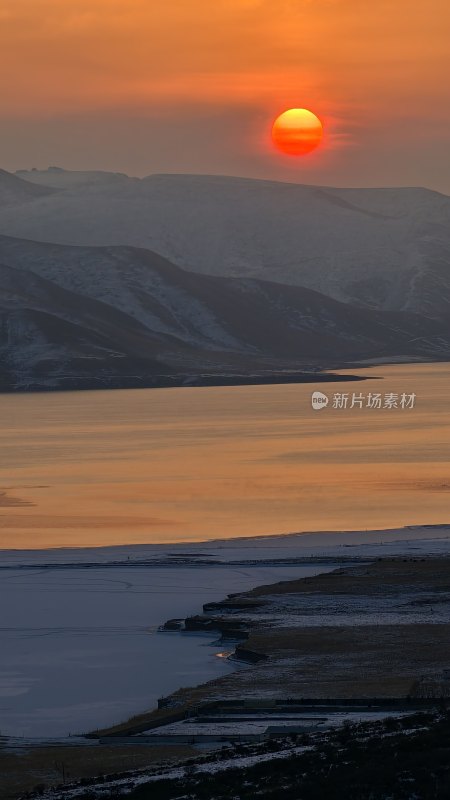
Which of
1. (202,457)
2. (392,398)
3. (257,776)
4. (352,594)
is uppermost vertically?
(392,398)

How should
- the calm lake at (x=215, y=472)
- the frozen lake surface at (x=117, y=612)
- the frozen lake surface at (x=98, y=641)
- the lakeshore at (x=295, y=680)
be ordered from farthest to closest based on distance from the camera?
the calm lake at (x=215, y=472), the frozen lake surface at (x=117, y=612), the frozen lake surface at (x=98, y=641), the lakeshore at (x=295, y=680)

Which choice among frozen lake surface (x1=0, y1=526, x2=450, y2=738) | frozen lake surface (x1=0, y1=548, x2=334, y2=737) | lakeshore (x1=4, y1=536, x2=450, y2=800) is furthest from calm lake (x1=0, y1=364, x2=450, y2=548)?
lakeshore (x1=4, y1=536, x2=450, y2=800)

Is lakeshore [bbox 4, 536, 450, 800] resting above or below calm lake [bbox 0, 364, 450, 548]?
below

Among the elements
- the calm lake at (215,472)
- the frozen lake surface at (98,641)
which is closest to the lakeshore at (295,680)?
the frozen lake surface at (98,641)

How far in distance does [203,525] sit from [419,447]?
37.7 meters

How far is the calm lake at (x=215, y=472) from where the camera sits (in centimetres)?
6319

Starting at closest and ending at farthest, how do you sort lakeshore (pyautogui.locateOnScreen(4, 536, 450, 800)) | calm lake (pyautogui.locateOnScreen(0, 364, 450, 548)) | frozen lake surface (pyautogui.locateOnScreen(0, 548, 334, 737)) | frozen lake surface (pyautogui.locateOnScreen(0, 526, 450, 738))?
lakeshore (pyautogui.locateOnScreen(4, 536, 450, 800)), frozen lake surface (pyautogui.locateOnScreen(0, 548, 334, 737)), frozen lake surface (pyautogui.locateOnScreen(0, 526, 450, 738)), calm lake (pyautogui.locateOnScreen(0, 364, 450, 548))

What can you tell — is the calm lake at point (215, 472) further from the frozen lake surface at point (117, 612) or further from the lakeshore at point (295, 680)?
the lakeshore at point (295, 680)

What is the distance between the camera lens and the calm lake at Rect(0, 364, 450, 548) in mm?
63188

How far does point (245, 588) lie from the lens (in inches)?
1863

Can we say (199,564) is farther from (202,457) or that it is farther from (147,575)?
(202,457)

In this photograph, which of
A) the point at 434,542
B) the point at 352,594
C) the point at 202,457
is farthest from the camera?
the point at 202,457

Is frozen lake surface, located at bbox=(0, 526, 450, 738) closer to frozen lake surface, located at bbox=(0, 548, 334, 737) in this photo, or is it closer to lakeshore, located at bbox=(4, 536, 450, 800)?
frozen lake surface, located at bbox=(0, 548, 334, 737)

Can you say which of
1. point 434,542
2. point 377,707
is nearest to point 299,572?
point 434,542
